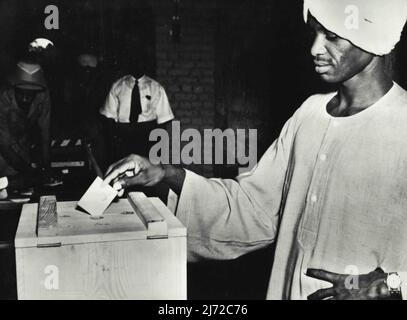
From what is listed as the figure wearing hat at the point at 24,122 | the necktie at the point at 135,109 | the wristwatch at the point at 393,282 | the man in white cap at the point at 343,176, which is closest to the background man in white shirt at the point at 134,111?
the necktie at the point at 135,109

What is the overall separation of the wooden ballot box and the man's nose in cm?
63

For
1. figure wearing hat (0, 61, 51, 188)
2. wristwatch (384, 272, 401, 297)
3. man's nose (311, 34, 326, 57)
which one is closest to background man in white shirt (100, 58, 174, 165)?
figure wearing hat (0, 61, 51, 188)

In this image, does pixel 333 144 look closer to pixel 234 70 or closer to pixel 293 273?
pixel 293 273

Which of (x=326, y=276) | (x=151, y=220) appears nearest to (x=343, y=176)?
(x=326, y=276)

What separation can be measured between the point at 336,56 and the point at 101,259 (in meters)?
0.83

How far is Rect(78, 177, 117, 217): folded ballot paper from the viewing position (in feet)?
3.98

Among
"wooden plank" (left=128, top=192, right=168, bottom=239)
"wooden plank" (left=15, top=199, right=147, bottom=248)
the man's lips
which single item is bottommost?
"wooden plank" (left=15, top=199, right=147, bottom=248)

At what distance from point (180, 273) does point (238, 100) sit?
1.51m

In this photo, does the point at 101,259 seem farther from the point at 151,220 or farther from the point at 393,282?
the point at 393,282

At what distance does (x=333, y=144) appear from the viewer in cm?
133

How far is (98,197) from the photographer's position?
1.22 m

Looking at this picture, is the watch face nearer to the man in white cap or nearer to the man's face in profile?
the man in white cap

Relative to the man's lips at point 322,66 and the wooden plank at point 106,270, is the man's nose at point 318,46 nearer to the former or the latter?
the man's lips at point 322,66
